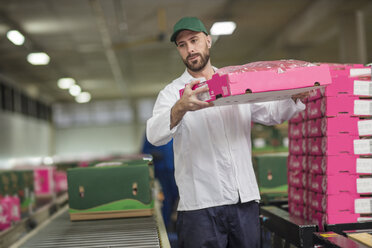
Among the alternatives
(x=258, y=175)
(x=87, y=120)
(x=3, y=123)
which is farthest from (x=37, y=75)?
(x=258, y=175)

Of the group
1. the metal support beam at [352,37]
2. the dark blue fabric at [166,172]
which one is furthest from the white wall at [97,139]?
the dark blue fabric at [166,172]

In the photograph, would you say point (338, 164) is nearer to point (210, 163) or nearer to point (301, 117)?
point (301, 117)

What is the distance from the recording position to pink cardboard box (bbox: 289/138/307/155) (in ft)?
8.11

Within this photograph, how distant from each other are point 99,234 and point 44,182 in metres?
3.18

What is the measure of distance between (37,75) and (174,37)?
44.3 ft

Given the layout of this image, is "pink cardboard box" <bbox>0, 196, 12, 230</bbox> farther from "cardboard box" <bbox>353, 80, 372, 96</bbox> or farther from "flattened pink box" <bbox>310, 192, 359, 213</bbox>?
"cardboard box" <bbox>353, 80, 372, 96</bbox>

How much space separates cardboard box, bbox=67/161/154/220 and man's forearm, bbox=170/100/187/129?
757 millimetres

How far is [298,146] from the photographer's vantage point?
101 inches

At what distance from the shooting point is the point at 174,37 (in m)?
2.19

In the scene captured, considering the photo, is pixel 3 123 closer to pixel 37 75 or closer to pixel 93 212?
pixel 37 75

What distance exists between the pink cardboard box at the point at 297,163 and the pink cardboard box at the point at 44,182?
11.0ft

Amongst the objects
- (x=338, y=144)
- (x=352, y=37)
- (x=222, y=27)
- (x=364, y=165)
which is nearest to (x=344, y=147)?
(x=338, y=144)

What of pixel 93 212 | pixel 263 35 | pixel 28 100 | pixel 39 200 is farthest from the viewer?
pixel 28 100

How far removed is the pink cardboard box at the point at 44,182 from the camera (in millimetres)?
5035
